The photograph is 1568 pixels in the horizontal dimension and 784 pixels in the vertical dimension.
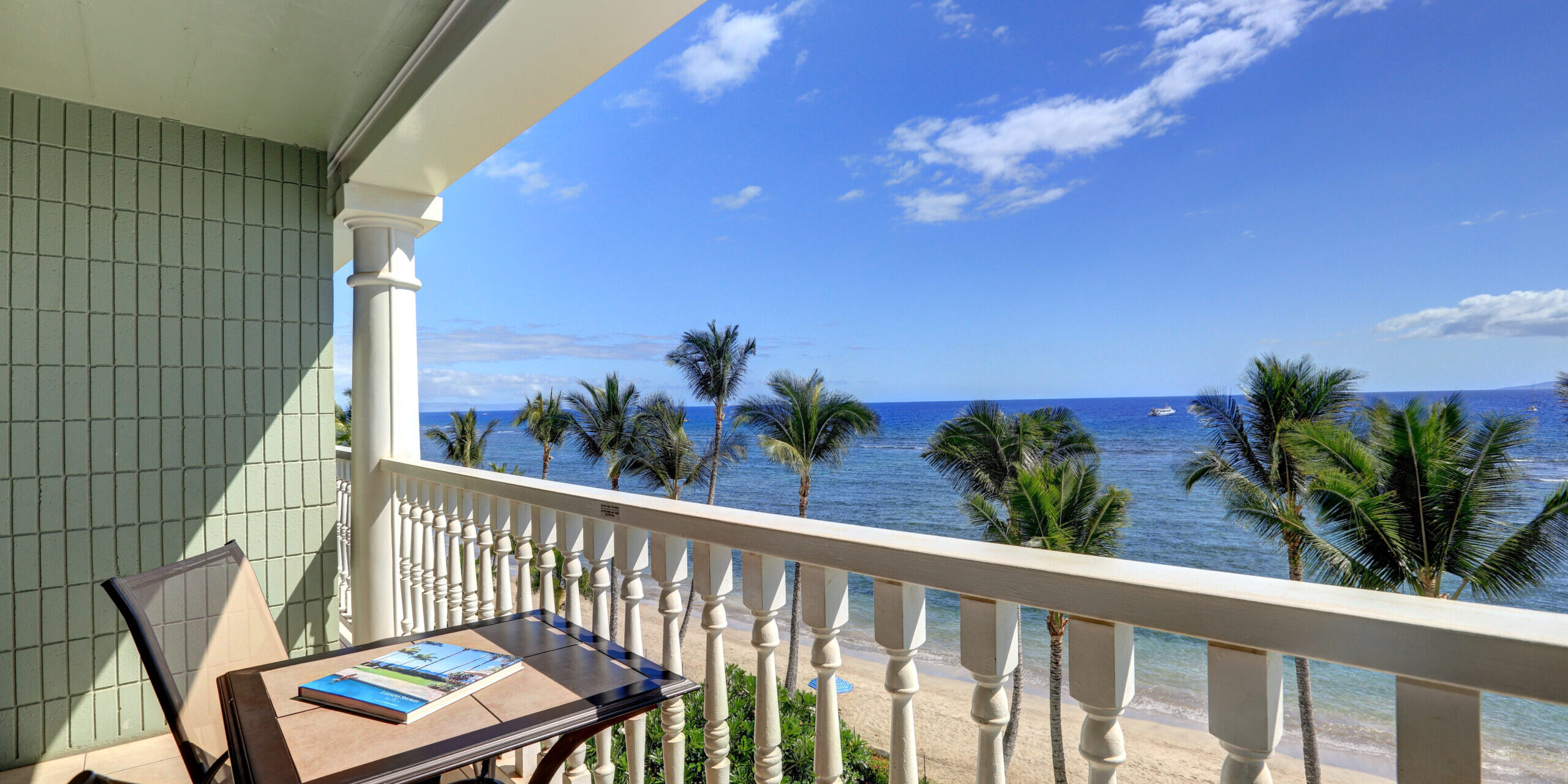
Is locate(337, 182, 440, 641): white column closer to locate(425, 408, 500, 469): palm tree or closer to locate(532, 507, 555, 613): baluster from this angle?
locate(532, 507, 555, 613): baluster

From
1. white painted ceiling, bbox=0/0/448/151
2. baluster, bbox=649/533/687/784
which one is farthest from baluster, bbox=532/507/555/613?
white painted ceiling, bbox=0/0/448/151

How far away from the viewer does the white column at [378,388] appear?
2740 mm

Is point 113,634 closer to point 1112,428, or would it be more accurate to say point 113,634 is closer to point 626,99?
point 1112,428

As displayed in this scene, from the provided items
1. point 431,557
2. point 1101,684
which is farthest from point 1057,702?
point 1101,684

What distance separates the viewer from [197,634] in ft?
4.61

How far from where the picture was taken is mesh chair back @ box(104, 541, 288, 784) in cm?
118

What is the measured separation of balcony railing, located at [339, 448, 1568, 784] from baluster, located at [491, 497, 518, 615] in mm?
167

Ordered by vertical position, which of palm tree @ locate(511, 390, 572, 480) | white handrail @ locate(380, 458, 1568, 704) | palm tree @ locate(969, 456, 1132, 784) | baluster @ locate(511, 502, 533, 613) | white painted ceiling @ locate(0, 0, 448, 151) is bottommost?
palm tree @ locate(969, 456, 1132, 784)

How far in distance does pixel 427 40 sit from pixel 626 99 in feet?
166

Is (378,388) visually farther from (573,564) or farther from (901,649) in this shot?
(901,649)

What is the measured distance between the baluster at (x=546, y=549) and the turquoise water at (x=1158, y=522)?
4.91 ft


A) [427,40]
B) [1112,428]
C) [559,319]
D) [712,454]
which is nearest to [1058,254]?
[1112,428]

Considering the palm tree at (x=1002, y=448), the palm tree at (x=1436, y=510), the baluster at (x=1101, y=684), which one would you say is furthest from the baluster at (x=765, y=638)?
the palm tree at (x=1002, y=448)

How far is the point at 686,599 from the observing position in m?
24.2
